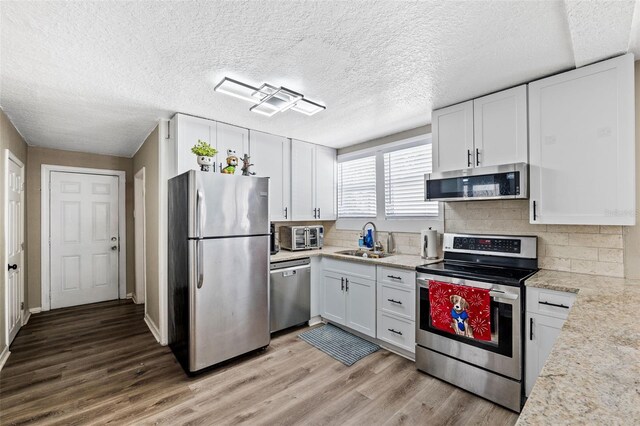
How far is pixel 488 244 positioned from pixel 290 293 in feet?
6.94

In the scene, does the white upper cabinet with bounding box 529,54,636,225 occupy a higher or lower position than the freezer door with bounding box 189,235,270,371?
higher

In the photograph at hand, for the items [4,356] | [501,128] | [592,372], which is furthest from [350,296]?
[4,356]

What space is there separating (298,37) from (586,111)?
2031 mm

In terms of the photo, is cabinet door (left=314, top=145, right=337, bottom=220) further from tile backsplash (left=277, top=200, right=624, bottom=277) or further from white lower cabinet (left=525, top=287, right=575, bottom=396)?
white lower cabinet (left=525, top=287, right=575, bottom=396)

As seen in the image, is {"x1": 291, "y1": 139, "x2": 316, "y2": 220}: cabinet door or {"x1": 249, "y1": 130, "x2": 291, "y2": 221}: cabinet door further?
{"x1": 291, "y1": 139, "x2": 316, "y2": 220}: cabinet door

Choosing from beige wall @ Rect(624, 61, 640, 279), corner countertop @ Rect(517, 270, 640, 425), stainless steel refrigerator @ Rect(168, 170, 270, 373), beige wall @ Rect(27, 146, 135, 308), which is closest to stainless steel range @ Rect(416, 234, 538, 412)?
beige wall @ Rect(624, 61, 640, 279)

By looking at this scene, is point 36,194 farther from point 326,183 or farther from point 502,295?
point 502,295

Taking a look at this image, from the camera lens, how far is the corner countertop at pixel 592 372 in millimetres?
658

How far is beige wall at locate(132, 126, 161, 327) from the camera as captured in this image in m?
3.32

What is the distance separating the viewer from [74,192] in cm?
459

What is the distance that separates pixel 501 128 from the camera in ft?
8.20

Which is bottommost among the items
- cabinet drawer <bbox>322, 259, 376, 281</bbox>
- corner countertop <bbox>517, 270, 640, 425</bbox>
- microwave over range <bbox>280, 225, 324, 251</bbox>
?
cabinet drawer <bbox>322, 259, 376, 281</bbox>

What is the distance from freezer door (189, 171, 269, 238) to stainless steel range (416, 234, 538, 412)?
159cm

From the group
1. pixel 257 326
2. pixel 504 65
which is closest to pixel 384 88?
pixel 504 65
